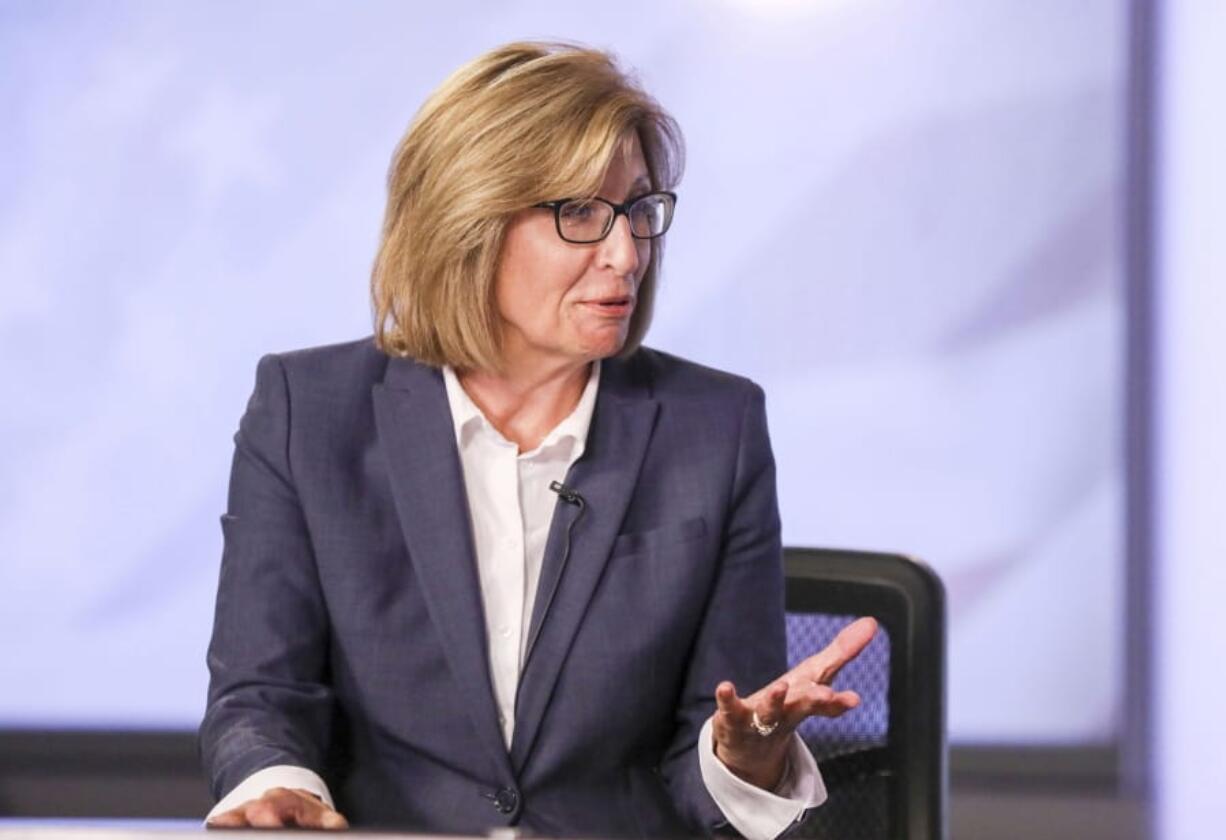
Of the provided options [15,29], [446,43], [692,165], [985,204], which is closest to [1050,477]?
[985,204]

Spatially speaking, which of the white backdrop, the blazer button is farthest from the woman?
Result: the white backdrop

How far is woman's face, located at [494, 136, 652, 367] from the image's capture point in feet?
5.51

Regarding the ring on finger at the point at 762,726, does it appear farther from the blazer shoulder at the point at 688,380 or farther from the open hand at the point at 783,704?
the blazer shoulder at the point at 688,380

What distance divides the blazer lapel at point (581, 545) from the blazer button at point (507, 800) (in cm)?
3

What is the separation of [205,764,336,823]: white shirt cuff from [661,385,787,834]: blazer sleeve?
368mm

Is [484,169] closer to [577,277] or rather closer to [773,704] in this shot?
[577,277]

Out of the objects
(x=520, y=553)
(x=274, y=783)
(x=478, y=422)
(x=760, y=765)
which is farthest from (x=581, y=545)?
(x=274, y=783)

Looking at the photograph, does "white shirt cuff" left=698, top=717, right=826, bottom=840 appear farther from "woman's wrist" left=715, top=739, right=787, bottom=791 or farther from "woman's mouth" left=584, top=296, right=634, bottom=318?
"woman's mouth" left=584, top=296, right=634, bottom=318

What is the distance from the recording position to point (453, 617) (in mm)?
1636

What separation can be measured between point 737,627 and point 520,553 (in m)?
0.23

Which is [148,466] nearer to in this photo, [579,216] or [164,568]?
[164,568]

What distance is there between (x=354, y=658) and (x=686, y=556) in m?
0.33

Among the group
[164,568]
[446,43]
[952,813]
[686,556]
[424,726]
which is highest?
→ [446,43]

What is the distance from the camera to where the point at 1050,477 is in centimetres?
348
